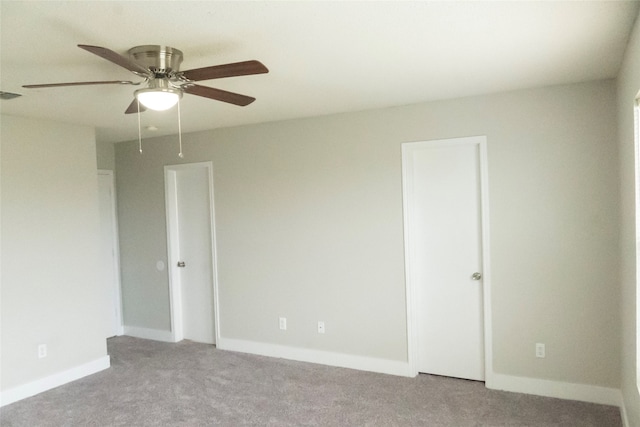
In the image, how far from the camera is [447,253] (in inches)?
149

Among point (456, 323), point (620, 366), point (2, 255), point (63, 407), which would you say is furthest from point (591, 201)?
point (2, 255)

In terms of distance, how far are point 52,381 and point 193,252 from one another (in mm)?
1853

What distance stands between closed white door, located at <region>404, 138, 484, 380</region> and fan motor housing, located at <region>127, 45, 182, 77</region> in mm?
2205

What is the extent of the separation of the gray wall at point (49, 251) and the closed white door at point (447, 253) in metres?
3.11

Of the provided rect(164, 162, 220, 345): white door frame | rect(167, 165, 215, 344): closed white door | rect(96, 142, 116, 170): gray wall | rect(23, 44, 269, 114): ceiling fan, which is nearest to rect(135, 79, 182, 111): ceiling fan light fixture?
rect(23, 44, 269, 114): ceiling fan

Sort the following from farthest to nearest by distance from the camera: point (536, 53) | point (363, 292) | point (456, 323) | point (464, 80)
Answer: point (363, 292) < point (456, 323) < point (464, 80) < point (536, 53)

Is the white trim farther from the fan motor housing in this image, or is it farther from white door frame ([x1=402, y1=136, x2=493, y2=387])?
the fan motor housing

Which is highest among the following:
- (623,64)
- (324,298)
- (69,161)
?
(623,64)

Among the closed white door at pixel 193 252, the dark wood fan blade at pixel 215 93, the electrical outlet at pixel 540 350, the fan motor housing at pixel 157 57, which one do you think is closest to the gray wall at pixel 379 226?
the electrical outlet at pixel 540 350

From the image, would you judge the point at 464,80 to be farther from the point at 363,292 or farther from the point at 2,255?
the point at 2,255

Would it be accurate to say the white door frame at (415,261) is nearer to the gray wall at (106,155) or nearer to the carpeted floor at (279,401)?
the carpeted floor at (279,401)

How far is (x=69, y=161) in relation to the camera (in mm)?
4117

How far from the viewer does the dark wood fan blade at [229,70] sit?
2.01m

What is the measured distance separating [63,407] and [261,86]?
301cm
